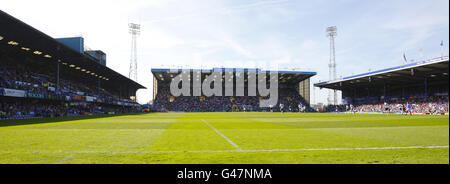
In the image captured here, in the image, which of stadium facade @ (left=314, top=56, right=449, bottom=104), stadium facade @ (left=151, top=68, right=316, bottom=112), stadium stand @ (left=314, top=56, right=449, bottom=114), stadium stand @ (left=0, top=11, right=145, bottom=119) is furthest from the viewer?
stadium facade @ (left=151, top=68, right=316, bottom=112)

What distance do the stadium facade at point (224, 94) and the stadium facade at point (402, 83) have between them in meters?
12.6

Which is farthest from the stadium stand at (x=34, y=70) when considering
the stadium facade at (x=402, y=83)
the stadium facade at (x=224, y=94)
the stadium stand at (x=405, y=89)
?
the stadium facade at (x=402, y=83)

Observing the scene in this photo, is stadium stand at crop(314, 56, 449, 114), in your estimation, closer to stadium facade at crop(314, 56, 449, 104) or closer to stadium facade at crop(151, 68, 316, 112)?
stadium facade at crop(314, 56, 449, 104)

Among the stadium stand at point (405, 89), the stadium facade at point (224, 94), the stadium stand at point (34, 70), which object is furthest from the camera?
the stadium facade at point (224, 94)

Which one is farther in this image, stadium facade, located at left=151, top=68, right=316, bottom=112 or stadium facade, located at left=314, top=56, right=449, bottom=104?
stadium facade, located at left=151, top=68, right=316, bottom=112

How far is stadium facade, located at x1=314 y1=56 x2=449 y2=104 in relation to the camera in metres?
48.9

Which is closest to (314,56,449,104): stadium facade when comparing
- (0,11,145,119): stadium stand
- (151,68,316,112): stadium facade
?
(151,68,316,112): stadium facade

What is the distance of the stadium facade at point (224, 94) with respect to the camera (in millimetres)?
76250

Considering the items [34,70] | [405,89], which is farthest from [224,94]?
[34,70]

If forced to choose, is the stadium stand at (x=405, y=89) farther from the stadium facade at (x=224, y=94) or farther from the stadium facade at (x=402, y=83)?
the stadium facade at (x=224, y=94)

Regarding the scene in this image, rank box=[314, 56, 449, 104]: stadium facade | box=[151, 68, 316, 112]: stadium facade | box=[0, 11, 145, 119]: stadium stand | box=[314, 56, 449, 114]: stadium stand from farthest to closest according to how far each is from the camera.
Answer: box=[151, 68, 316, 112]: stadium facade < box=[314, 56, 449, 104]: stadium facade < box=[314, 56, 449, 114]: stadium stand < box=[0, 11, 145, 119]: stadium stand

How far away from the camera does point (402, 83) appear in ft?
216

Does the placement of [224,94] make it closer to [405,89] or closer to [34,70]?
[405,89]
